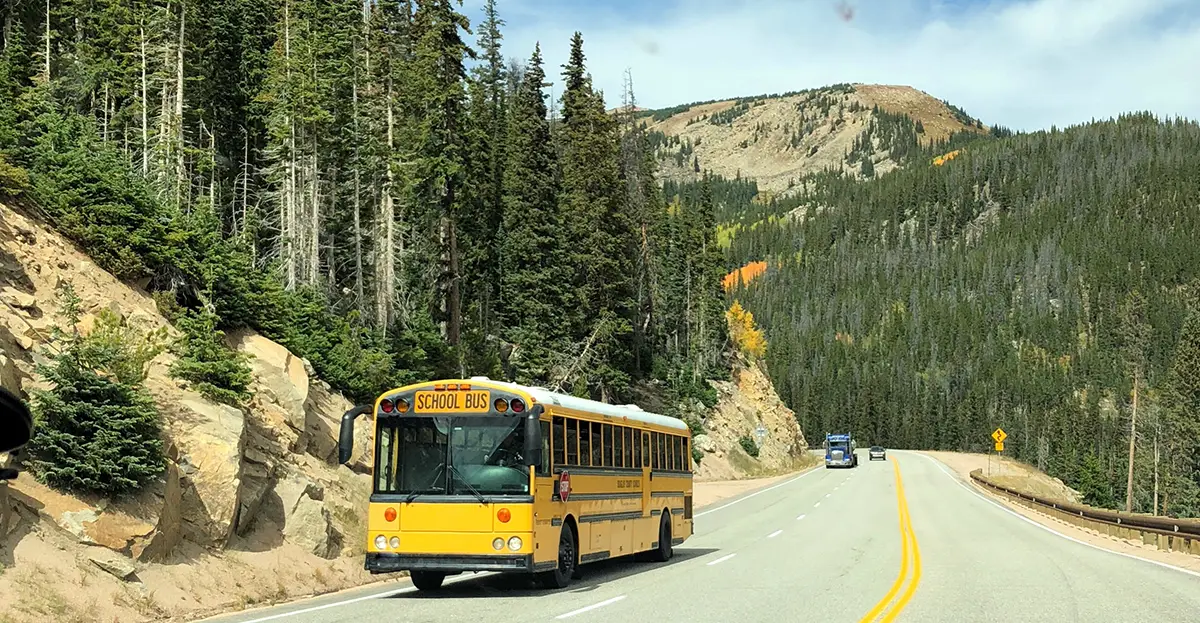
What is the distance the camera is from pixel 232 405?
18.0m

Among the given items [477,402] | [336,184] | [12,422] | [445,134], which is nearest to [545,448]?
[477,402]

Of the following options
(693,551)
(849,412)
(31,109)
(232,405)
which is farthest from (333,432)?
(849,412)

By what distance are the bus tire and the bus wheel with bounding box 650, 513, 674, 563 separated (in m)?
4.79

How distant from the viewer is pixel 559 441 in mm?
14883

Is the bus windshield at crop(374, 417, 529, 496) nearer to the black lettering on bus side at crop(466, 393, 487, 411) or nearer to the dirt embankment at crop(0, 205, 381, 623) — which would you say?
the black lettering on bus side at crop(466, 393, 487, 411)

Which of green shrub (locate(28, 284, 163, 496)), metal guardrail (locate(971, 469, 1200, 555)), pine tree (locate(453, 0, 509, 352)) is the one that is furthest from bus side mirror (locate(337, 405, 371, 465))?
pine tree (locate(453, 0, 509, 352))

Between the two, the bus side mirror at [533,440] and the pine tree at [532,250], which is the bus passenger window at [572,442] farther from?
the pine tree at [532,250]

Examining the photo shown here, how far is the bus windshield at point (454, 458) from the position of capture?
1395 cm

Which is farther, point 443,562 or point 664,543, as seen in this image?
point 664,543

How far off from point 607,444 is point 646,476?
242 cm

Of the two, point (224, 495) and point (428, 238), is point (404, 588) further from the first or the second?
point (428, 238)

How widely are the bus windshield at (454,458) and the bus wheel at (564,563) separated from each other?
1585 millimetres

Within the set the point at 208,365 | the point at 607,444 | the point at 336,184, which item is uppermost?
the point at 336,184

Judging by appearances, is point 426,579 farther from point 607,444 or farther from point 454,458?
point 607,444
